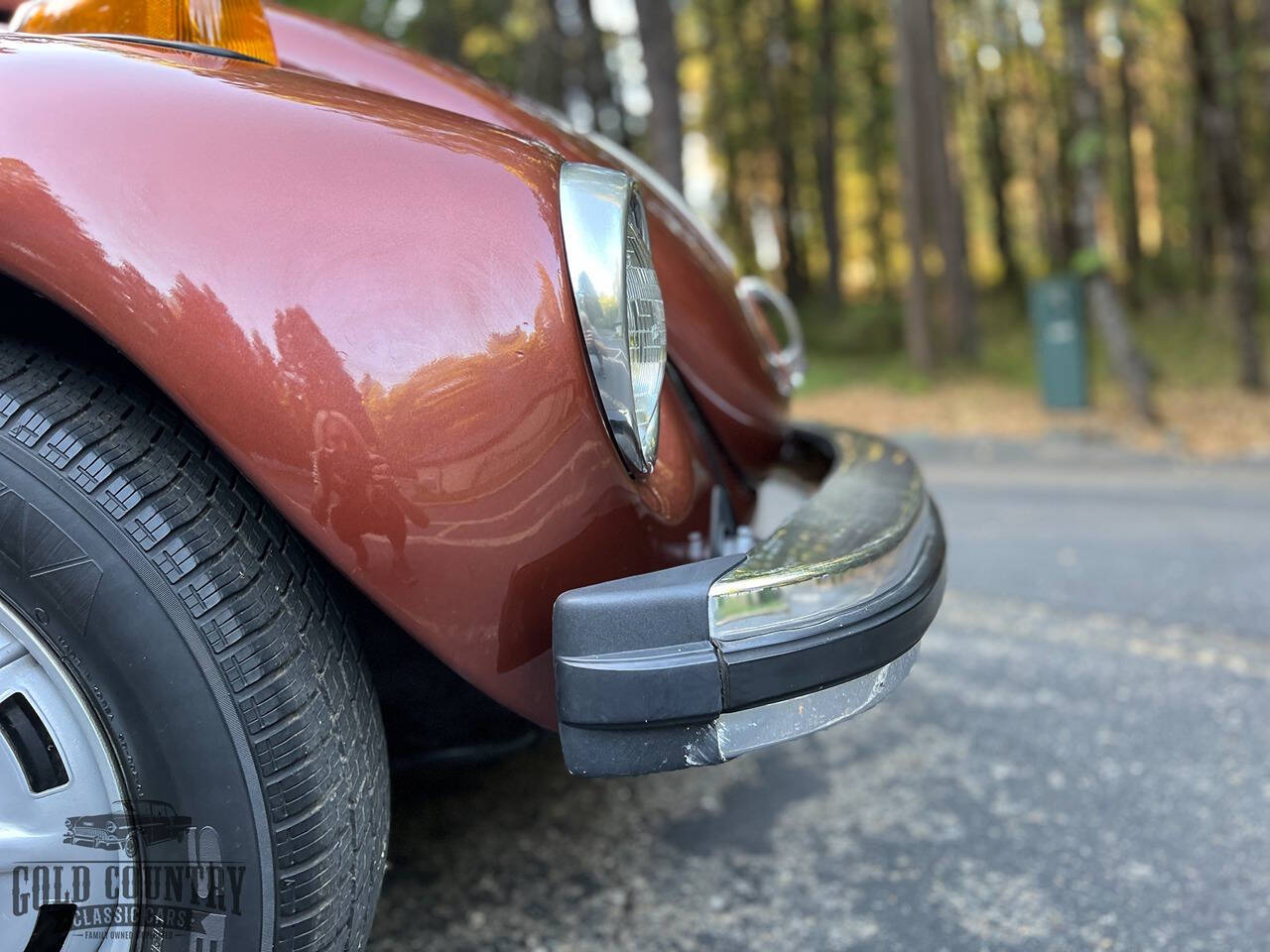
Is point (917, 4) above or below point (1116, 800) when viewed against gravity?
above

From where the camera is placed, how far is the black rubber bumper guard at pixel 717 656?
1.17 metres

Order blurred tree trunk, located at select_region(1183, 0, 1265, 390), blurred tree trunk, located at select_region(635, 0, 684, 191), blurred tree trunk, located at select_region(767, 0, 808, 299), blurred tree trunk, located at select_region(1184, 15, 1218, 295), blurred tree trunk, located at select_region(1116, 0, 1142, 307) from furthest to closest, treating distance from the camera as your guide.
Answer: blurred tree trunk, located at select_region(767, 0, 808, 299), blurred tree trunk, located at select_region(1116, 0, 1142, 307), blurred tree trunk, located at select_region(1184, 15, 1218, 295), blurred tree trunk, located at select_region(635, 0, 684, 191), blurred tree trunk, located at select_region(1183, 0, 1265, 390)

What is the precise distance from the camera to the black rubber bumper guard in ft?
3.85

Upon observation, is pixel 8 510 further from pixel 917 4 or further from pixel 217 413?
pixel 917 4

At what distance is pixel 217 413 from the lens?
1135mm

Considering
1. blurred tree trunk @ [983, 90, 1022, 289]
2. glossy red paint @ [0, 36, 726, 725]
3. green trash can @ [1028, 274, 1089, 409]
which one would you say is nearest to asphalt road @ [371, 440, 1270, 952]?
glossy red paint @ [0, 36, 726, 725]

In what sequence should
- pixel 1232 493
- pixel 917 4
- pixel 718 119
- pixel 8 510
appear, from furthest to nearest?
pixel 718 119 → pixel 917 4 → pixel 1232 493 → pixel 8 510

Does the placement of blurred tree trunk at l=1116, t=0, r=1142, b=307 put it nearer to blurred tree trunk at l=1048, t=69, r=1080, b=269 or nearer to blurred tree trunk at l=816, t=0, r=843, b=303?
blurred tree trunk at l=1048, t=69, r=1080, b=269

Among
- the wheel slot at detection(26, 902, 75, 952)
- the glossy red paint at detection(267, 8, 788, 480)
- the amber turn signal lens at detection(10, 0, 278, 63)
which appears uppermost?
the amber turn signal lens at detection(10, 0, 278, 63)

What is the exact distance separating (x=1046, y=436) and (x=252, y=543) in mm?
7846

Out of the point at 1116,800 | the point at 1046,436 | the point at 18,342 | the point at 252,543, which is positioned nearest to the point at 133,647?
the point at 252,543

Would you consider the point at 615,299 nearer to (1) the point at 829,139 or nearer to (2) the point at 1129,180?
(1) the point at 829,139

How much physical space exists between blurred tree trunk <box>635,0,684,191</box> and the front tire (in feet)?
33.6

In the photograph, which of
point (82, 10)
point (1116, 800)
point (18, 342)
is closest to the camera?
point (18, 342)
